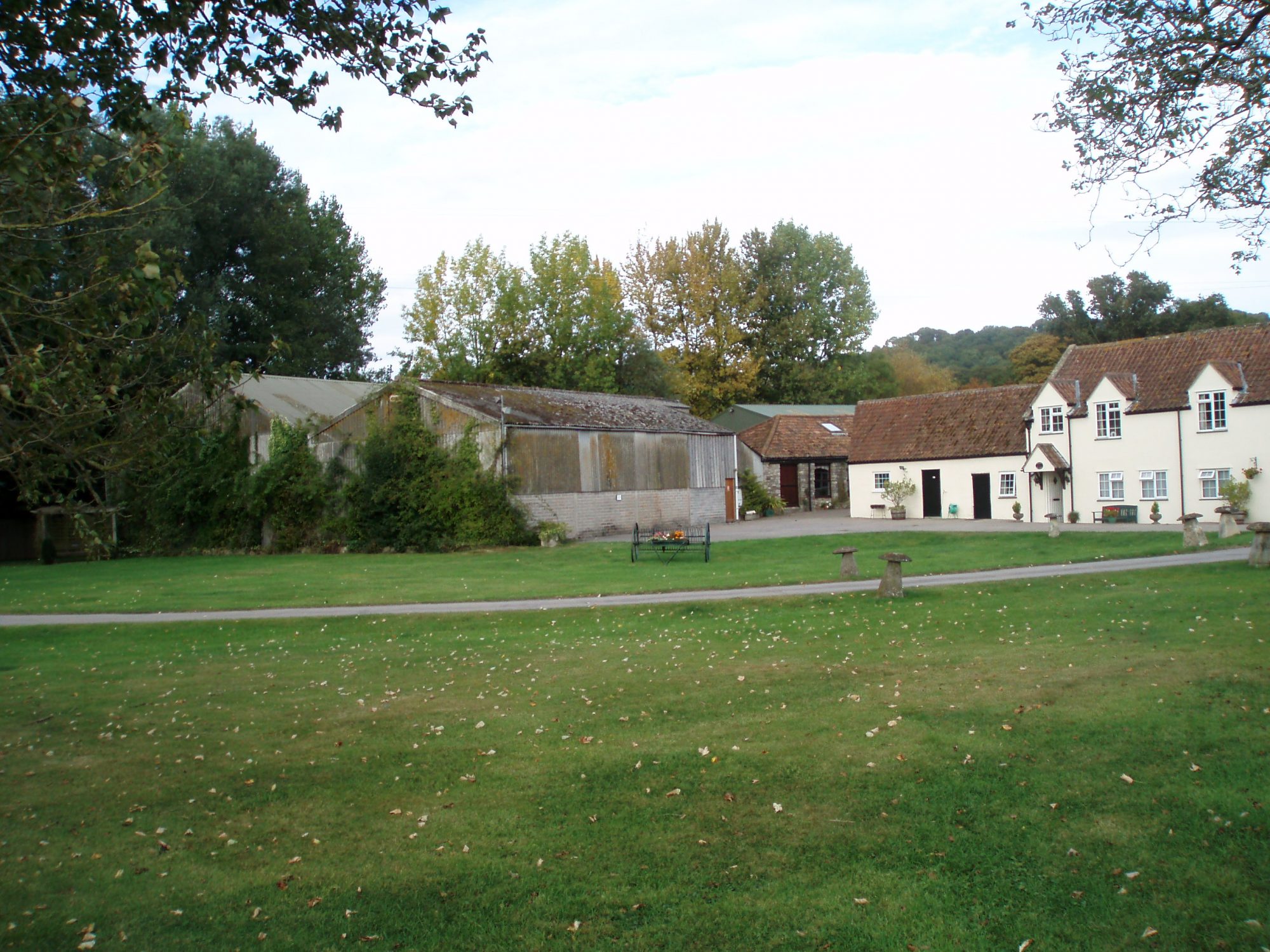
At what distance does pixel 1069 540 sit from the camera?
1065 inches

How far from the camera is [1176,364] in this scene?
36.3 m

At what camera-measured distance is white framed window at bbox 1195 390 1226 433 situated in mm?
33875

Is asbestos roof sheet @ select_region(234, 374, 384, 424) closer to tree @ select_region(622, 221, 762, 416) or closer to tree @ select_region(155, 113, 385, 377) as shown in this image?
tree @ select_region(155, 113, 385, 377)

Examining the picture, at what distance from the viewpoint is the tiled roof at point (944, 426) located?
41.1m

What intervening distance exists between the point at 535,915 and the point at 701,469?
39558mm

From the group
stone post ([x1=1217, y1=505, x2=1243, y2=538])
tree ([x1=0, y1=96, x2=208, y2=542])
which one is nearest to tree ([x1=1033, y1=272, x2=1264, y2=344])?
stone post ([x1=1217, y1=505, x2=1243, y2=538])

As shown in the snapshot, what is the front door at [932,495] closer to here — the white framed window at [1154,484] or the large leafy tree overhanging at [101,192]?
the white framed window at [1154,484]

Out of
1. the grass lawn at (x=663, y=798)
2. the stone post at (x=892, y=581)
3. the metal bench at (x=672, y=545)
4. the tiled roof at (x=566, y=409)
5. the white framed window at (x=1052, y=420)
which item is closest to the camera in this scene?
the grass lawn at (x=663, y=798)

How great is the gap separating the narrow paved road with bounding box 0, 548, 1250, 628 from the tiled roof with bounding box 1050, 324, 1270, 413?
16257 mm

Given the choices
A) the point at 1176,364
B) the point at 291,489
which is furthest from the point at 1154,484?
the point at 291,489

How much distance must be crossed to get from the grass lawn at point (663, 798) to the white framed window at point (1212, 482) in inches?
961

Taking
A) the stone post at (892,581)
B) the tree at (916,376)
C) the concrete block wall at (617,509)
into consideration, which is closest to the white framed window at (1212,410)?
the concrete block wall at (617,509)

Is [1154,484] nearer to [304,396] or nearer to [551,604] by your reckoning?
[551,604]

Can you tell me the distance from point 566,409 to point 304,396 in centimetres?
1273
